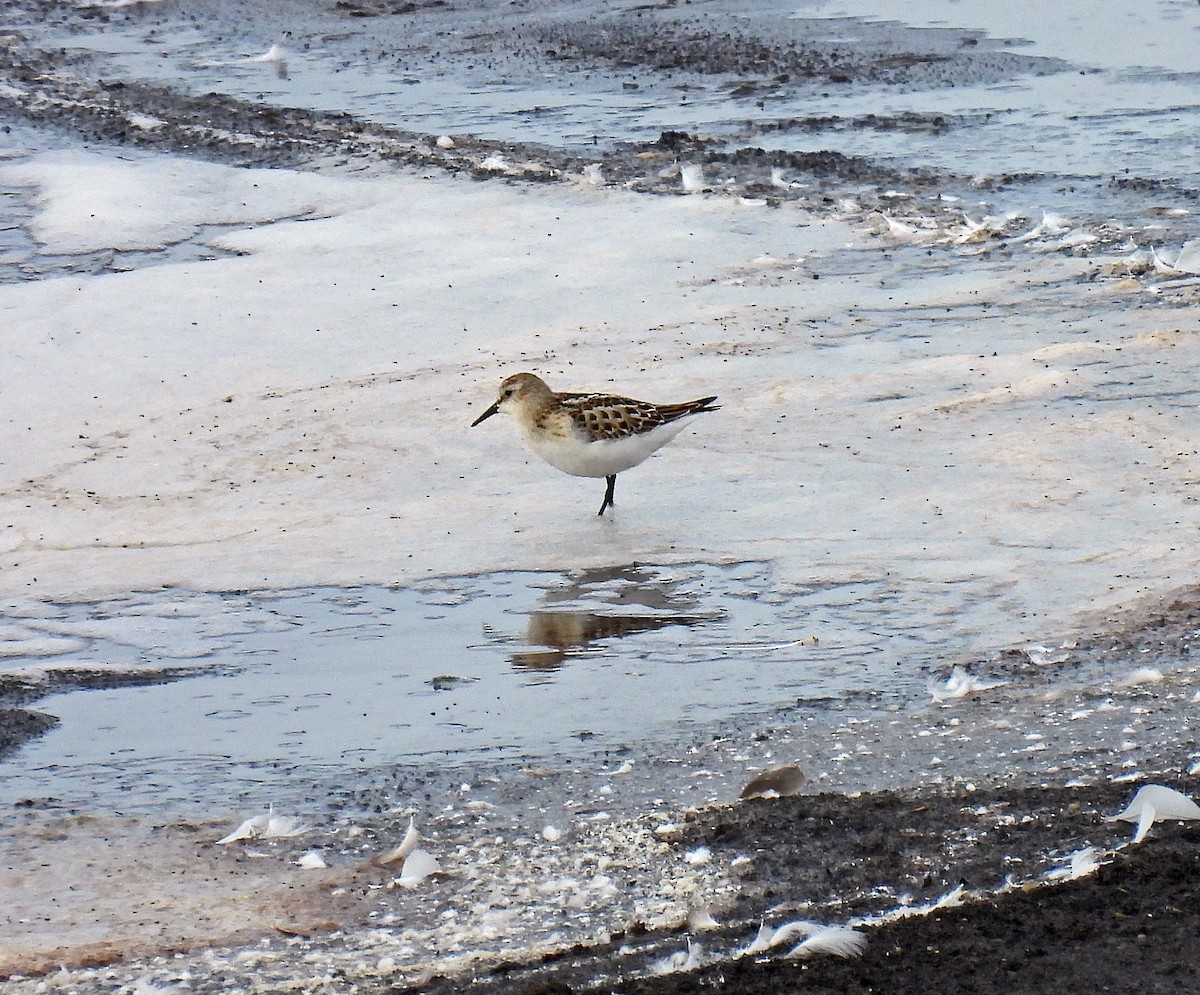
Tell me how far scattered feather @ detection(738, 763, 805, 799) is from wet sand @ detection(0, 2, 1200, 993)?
66mm

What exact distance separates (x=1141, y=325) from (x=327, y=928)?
250 inches

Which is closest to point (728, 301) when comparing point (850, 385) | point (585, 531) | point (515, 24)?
point (850, 385)

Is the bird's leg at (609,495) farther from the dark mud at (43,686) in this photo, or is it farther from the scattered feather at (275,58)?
the scattered feather at (275,58)

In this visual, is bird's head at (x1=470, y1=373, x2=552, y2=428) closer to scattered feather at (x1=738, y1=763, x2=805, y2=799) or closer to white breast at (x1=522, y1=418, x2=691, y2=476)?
white breast at (x1=522, y1=418, x2=691, y2=476)

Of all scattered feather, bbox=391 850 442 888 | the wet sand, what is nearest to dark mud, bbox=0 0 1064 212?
the wet sand

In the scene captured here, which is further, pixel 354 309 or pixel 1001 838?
pixel 354 309

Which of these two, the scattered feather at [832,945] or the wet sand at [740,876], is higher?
the scattered feather at [832,945]

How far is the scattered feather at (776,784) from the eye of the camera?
537cm

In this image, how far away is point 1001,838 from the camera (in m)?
4.82

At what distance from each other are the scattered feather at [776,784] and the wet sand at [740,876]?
66 millimetres

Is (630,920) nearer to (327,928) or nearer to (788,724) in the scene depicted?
(327,928)

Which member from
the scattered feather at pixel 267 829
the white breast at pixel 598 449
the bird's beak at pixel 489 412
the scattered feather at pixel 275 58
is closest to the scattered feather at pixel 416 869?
the scattered feather at pixel 267 829

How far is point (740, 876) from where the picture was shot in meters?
4.82

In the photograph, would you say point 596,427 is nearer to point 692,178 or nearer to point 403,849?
point 403,849
